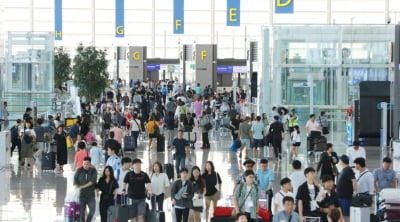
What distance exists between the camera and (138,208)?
15320mm

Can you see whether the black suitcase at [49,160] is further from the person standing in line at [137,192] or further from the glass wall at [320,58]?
the glass wall at [320,58]

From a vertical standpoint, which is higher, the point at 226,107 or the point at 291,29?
the point at 291,29

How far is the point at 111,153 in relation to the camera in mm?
18062

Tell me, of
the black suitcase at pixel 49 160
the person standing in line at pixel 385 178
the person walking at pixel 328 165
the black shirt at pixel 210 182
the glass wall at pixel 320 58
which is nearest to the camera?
the black shirt at pixel 210 182

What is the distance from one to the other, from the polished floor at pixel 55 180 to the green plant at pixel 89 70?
14961 millimetres

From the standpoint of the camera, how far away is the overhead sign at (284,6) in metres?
35.8

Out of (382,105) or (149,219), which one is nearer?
(149,219)

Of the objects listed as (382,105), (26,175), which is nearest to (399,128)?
(382,105)

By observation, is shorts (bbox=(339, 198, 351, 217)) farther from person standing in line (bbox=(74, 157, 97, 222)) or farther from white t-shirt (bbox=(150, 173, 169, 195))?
person standing in line (bbox=(74, 157, 97, 222))

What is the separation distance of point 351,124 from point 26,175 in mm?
11552

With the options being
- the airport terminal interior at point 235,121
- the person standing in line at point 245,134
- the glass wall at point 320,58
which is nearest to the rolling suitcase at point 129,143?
the airport terminal interior at point 235,121

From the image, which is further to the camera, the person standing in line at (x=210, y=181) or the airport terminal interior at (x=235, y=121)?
the airport terminal interior at (x=235, y=121)

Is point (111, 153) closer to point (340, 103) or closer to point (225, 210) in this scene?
point (225, 210)

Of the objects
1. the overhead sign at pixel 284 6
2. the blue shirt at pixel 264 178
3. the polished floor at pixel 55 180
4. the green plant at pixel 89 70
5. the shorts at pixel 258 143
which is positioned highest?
the overhead sign at pixel 284 6
